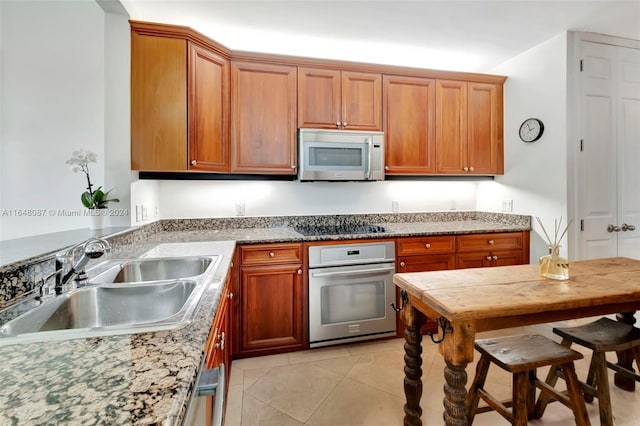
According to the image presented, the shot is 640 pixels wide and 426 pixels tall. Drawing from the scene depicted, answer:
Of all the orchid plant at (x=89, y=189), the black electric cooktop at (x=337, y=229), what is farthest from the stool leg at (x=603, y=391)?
the orchid plant at (x=89, y=189)

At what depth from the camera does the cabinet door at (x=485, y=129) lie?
3057 mm

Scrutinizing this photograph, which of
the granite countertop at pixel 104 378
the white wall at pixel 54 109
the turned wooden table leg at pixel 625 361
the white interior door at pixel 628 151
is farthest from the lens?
the white interior door at pixel 628 151

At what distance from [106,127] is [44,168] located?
1.90ft

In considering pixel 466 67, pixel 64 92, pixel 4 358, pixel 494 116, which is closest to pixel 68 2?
pixel 64 92

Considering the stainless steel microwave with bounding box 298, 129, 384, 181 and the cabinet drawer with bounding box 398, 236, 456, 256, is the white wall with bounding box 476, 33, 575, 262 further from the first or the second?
the stainless steel microwave with bounding box 298, 129, 384, 181

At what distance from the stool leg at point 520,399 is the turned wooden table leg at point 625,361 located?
3.35 ft

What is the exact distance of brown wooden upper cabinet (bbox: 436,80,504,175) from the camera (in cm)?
299

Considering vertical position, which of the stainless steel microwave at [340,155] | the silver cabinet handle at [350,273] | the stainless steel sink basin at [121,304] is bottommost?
the silver cabinet handle at [350,273]

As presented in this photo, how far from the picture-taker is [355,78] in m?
2.74

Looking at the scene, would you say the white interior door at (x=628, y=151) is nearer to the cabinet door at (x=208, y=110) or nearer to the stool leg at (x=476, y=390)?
the stool leg at (x=476, y=390)

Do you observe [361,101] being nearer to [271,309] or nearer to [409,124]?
[409,124]

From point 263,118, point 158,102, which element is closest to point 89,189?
point 158,102

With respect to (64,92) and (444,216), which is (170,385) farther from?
(444,216)

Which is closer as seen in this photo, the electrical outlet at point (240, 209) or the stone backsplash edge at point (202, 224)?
the stone backsplash edge at point (202, 224)
